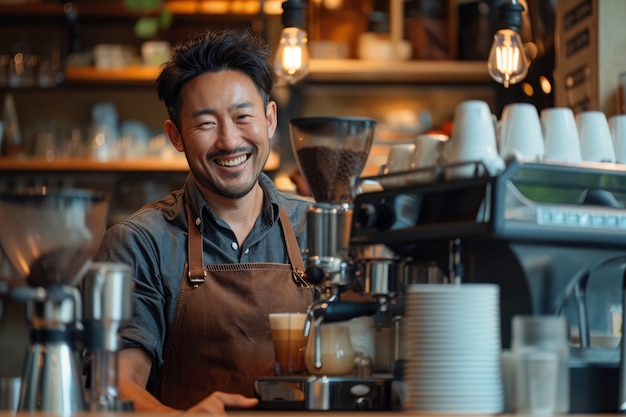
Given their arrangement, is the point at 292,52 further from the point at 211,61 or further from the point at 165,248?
the point at 165,248

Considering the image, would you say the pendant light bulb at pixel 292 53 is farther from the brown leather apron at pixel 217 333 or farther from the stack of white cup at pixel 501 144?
the stack of white cup at pixel 501 144

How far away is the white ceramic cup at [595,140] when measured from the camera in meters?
2.09

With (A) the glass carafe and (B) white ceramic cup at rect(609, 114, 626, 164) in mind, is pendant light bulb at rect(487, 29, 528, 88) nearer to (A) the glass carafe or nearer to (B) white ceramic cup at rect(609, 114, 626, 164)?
(B) white ceramic cup at rect(609, 114, 626, 164)

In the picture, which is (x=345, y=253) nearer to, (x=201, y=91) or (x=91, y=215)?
(x=91, y=215)

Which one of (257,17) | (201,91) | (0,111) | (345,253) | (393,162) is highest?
(257,17)

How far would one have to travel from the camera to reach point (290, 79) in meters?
3.52

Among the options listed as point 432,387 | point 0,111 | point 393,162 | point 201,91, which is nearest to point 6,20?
point 0,111

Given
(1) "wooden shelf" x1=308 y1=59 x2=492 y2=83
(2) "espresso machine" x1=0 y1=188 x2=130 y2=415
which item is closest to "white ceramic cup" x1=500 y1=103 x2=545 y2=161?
(2) "espresso machine" x1=0 y1=188 x2=130 y2=415

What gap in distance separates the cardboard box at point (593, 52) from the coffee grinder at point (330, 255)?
1155mm

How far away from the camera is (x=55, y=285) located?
1.75m

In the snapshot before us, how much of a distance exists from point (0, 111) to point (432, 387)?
13.6 feet

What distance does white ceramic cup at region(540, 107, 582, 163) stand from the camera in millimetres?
2000

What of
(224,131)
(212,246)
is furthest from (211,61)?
(212,246)

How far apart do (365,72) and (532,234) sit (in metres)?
3.36
